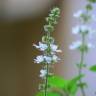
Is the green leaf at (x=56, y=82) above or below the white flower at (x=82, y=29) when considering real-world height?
below

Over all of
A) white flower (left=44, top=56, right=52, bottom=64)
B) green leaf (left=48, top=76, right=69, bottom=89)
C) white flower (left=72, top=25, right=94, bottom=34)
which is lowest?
green leaf (left=48, top=76, right=69, bottom=89)

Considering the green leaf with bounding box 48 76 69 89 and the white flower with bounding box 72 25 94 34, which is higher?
the white flower with bounding box 72 25 94 34

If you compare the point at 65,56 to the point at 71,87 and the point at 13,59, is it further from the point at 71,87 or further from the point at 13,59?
the point at 71,87

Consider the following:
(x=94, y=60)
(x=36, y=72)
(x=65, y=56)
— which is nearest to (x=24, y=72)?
(x=36, y=72)

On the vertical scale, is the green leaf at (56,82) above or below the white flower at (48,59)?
below

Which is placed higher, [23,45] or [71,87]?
[23,45]

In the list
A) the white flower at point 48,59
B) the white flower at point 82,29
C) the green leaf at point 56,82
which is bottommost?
the green leaf at point 56,82

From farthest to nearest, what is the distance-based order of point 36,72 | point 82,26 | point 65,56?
point 36,72 < point 65,56 < point 82,26

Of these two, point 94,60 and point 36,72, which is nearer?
point 94,60

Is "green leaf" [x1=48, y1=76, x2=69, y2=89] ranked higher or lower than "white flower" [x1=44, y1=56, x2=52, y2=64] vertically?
lower

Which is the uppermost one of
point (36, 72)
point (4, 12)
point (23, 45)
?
point (4, 12)

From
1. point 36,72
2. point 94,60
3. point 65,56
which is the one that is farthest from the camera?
point 36,72
